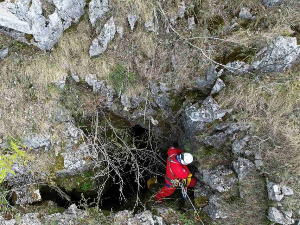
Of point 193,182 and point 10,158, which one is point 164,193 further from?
point 10,158

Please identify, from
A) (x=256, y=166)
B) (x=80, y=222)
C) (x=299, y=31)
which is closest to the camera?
(x=299, y=31)

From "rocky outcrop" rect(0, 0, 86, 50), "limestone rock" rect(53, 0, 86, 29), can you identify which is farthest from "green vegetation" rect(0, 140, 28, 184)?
"limestone rock" rect(53, 0, 86, 29)

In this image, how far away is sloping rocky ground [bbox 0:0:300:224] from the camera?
3926 millimetres

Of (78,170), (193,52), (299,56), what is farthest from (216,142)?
(78,170)

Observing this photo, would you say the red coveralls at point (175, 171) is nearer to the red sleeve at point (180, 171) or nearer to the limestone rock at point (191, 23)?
the red sleeve at point (180, 171)

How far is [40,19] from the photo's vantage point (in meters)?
3.94

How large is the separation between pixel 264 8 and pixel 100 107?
3990 millimetres

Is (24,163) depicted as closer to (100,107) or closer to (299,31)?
(100,107)

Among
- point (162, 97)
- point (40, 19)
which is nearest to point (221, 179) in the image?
point (162, 97)

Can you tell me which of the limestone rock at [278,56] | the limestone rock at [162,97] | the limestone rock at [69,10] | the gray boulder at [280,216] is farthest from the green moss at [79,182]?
the limestone rock at [278,56]

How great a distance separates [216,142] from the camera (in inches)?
178

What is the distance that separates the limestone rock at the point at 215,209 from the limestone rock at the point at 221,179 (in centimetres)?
24

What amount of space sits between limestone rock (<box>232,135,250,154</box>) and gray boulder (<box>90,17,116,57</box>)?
3.41 meters

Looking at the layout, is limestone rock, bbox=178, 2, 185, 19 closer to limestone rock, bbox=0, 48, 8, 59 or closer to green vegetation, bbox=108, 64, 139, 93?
green vegetation, bbox=108, 64, 139, 93
